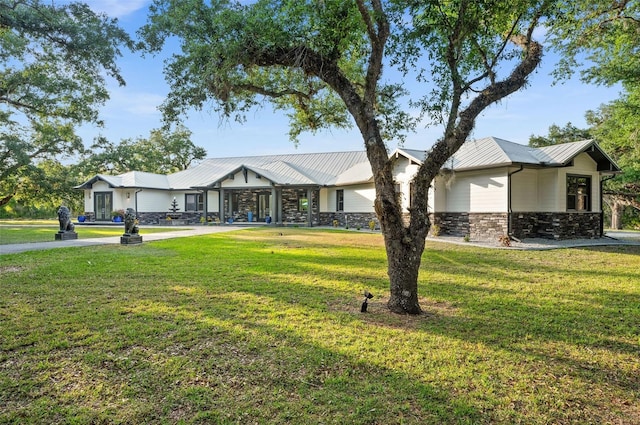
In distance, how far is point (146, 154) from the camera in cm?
3822

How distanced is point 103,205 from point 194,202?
6.75m

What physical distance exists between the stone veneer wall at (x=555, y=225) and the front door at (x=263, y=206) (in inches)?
652

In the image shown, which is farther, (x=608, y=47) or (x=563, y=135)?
(x=563, y=135)

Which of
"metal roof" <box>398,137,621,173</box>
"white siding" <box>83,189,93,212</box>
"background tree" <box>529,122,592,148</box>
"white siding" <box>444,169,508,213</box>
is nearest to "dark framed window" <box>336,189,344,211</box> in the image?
"white siding" <box>444,169,508,213</box>

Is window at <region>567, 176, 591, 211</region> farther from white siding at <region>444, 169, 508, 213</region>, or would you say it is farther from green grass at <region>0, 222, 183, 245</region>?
green grass at <region>0, 222, 183, 245</region>

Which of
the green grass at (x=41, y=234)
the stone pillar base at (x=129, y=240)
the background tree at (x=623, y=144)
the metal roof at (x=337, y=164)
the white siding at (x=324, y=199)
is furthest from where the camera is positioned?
the white siding at (x=324, y=199)

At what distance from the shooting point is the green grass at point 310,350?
109 inches

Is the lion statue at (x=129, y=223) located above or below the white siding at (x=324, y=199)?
below

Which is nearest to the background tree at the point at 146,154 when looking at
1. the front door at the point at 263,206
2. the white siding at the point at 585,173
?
the front door at the point at 263,206

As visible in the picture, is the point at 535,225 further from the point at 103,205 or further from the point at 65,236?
the point at 103,205

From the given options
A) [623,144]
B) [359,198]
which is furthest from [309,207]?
[623,144]

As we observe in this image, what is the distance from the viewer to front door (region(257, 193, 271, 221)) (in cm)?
2622

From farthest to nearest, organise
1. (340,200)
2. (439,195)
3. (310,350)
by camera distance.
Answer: (340,200)
(439,195)
(310,350)

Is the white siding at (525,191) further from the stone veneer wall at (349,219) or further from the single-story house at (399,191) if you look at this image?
the stone veneer wall at (349,219)
